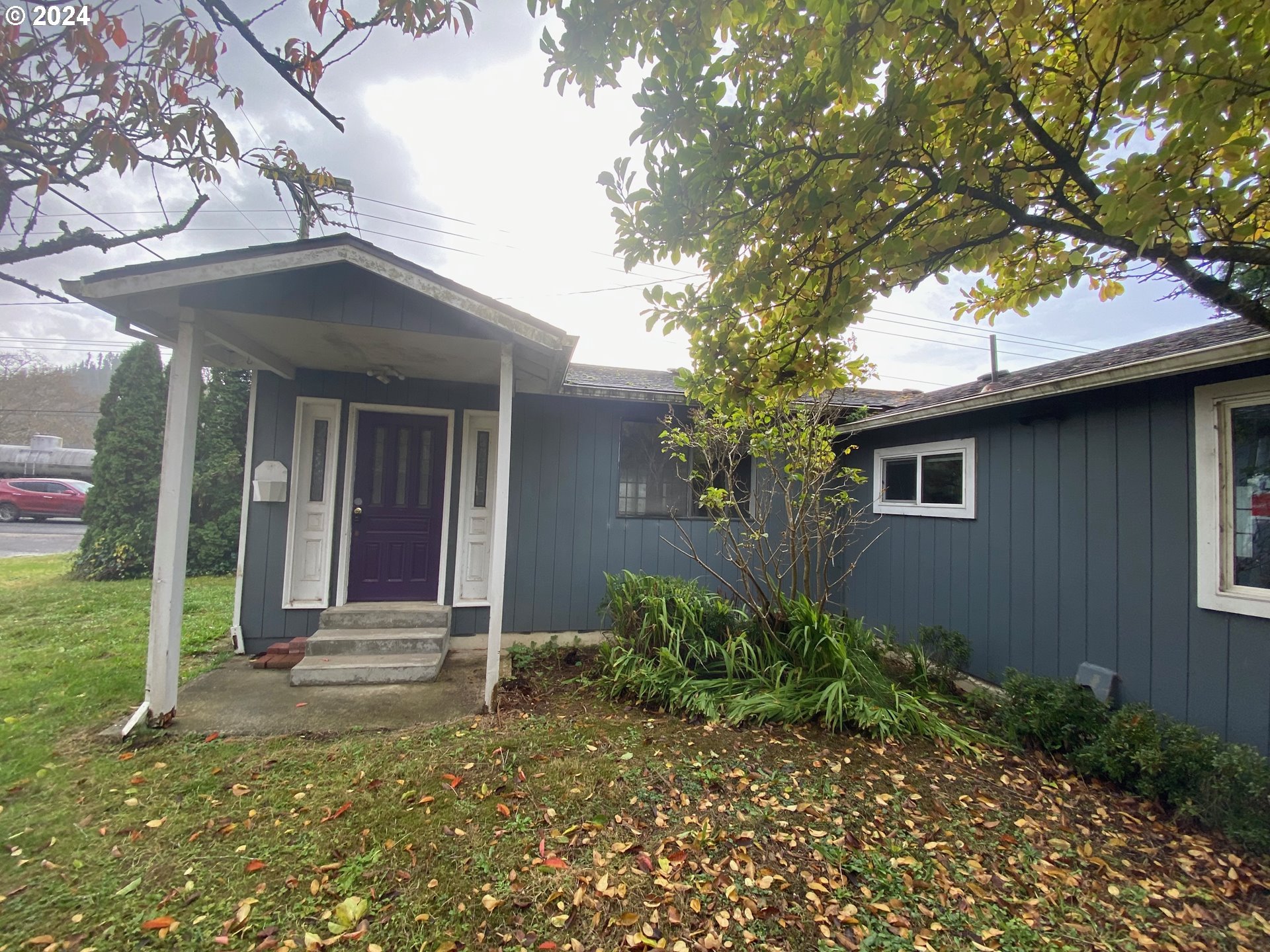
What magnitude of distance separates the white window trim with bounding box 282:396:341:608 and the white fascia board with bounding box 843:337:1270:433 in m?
5.50

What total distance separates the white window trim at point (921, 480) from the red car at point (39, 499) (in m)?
23.5

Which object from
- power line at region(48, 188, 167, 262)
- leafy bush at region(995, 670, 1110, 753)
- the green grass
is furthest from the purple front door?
leafy bush at region(995, 670, 1110, 753)

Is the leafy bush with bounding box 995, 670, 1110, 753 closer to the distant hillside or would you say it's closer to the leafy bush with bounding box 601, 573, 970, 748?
the leafy bush with bounding box 601, 573, 970, 748

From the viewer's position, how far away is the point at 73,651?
4.39 meters

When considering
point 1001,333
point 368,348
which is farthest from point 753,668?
point 1001,333

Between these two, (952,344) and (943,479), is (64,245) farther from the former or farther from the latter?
(952,344)

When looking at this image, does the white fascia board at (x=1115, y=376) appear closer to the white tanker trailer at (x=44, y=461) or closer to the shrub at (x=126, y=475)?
the shrub at (x=126, y=475)

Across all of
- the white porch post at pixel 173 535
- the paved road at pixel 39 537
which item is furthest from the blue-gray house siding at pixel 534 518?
the paved road at pixel 39 537

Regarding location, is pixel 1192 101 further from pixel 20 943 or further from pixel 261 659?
pixel 261 659

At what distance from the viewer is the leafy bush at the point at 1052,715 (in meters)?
3.15

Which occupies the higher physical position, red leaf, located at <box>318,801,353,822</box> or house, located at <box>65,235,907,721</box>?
house, located at <box>65,235,907,721</box>

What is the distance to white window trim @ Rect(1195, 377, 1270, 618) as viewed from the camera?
113 inches

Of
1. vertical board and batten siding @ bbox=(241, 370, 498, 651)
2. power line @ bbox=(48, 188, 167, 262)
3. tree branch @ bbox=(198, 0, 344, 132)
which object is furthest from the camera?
vertical board and batten siding @ bbox=(241, 370, 498, 651)

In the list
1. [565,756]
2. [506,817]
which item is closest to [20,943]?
[506,817]
